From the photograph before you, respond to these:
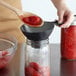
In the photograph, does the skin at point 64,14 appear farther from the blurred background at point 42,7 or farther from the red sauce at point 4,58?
the blurred background at point 42,7

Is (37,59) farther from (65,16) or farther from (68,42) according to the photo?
(65,16)

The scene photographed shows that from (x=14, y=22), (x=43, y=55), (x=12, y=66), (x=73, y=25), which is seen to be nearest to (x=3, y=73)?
(x=12, y=66)

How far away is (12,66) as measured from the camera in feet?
2.85

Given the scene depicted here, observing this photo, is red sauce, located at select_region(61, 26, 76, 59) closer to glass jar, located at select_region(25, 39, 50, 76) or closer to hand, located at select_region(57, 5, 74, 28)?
hand, located at select_region(57, 5, 74, 28)

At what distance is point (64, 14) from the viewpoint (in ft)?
3.26

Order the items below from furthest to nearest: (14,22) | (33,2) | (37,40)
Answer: (33,2) → (14,22) → (37,40)

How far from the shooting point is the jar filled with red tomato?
86 centimetres

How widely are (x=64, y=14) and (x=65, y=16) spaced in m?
0.02

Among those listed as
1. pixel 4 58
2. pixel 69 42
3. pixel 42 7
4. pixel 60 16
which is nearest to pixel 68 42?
pixel 69 42

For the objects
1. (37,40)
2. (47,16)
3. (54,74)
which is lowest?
(54,74)

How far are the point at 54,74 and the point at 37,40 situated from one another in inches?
6.2

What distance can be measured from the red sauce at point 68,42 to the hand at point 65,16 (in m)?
0.02

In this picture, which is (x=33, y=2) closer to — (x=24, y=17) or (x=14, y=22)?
(x=14, y=22)

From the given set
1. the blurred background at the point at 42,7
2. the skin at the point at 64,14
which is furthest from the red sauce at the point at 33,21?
the blurred background at the point at 42,7
